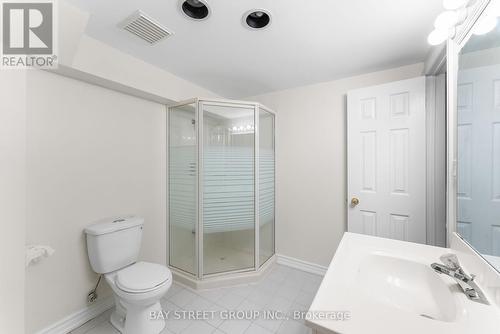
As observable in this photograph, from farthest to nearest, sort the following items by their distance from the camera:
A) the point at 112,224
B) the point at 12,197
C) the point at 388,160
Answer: the point at 388,160 → the point at 112,224 → the point at 12,197

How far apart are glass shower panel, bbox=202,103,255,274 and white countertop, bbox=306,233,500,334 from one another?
3.83ft

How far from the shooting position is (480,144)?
3.01 ft

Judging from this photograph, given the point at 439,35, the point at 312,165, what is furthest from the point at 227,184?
the point at 439,35

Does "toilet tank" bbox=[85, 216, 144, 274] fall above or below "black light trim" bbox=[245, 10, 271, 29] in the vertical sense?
below

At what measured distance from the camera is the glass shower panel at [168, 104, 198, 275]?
2.07 m

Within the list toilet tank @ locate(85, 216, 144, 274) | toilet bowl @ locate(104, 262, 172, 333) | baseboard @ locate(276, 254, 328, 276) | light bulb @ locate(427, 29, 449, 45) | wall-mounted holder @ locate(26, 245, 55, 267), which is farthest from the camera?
baseboard @ locate(276, 254, 328, 276)

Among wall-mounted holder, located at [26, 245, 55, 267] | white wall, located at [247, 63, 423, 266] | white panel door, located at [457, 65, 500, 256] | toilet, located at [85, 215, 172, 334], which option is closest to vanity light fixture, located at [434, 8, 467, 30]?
white panel door, located at [457, 65, 500, 256]

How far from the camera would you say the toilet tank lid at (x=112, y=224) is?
151 centimetres

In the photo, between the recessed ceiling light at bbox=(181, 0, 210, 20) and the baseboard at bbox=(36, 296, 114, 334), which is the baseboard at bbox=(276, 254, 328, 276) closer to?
the baseboard at bbox=(36, 296, 114, 334)

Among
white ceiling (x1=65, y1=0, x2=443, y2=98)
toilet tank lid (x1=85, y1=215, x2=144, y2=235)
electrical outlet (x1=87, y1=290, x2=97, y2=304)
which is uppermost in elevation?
white ceiling (x1=65, y1=0, x2=443, y2=98)

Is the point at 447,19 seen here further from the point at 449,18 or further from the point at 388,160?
the point at 388,160

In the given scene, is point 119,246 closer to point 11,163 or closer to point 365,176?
point 11,163

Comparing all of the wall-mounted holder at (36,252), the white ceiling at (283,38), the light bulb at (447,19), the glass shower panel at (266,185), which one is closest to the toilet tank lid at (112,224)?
the wall-mounted holder at (36,252)

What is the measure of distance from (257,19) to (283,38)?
26 cm
